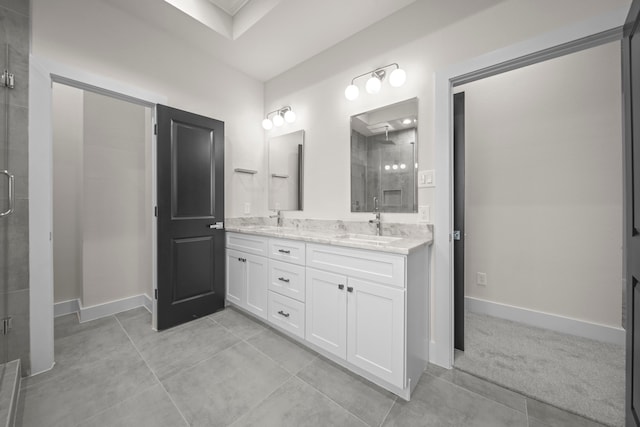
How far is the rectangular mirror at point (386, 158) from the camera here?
1982 millimetres

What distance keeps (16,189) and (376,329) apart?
2.47 meters

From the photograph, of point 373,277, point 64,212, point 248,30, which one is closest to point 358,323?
point 373,277

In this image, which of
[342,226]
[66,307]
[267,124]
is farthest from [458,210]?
[66,307]

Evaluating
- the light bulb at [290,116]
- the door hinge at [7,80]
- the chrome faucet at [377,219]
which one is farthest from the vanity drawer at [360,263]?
the door hinge at [7,80]

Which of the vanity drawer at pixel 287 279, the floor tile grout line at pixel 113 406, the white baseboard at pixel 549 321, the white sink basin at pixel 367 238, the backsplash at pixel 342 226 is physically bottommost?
the floor tile grout line at pixel 113 406

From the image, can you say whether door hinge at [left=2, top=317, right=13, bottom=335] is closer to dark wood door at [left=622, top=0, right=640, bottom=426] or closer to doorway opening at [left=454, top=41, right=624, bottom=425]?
doorway opening at [left=454, top=41, right=624, bottom=425]

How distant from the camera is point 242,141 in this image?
300cm

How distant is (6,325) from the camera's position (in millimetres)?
1582

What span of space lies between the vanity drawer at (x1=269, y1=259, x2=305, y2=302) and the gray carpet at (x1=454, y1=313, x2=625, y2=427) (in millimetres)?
1268

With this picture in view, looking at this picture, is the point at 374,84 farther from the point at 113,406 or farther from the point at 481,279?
the point at 113,406

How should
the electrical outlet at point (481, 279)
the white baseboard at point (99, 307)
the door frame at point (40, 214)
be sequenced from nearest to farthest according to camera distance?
1. the door frame at point (40, 214)
2. the white baseboard at point (99, 307)
3. the electrical outlet at point (481, 279)

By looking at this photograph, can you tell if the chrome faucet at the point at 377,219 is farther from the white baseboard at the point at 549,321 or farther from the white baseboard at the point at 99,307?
the white baseboard at the point at 99,307

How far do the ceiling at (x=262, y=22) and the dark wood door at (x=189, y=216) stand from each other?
0.77 m

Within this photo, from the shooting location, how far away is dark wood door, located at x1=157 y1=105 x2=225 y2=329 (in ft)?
7.42
